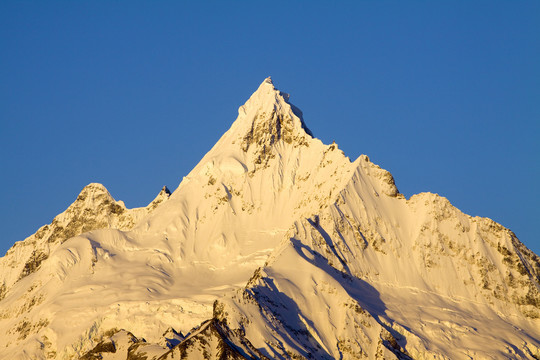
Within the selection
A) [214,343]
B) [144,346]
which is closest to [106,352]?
[144,346]

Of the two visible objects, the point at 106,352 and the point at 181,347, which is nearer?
the point at 181,347

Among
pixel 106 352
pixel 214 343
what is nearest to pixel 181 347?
pixel 214 343

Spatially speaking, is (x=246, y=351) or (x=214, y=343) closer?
(x=214, y=343)

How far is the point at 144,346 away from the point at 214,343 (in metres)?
13.5

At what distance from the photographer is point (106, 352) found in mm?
193500

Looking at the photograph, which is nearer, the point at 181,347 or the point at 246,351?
the point at 181,347

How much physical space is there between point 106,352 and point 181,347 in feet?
84.7

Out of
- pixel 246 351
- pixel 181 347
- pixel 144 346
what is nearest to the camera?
pixel 181 347

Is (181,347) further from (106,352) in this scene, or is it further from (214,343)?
(106,352)

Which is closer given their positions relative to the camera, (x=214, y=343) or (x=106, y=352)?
(x=214, y=343)

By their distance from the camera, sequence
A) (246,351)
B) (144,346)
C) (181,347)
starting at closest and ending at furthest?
(181,347) → (144,346) → (246,351)

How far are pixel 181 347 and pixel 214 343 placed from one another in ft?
22.3

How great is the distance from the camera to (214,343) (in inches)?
6973

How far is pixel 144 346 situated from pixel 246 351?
2005cm
